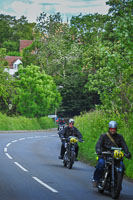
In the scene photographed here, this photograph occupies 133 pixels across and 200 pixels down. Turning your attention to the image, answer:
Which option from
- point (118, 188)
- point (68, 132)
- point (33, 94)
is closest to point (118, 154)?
point (118, 188)

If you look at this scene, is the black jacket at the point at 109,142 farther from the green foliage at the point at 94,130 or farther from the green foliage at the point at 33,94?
the green foliage at the point at 33,94

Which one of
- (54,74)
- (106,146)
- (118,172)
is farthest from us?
(54,74)

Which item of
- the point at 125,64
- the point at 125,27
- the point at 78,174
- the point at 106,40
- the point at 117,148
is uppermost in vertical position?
the point at 106,40

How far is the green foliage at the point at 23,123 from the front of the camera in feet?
177

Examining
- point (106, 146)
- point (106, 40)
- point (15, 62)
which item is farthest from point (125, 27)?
point (15, 62)

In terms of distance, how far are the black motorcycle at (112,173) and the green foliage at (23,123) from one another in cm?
4194

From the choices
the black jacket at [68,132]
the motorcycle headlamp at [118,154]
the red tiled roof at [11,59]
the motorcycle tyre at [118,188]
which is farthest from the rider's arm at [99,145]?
the red tiled roof at [11,59]

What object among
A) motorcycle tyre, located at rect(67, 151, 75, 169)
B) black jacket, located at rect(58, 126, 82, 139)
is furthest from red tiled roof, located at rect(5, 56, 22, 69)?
motorcycle tyre, located at rect(67, 151, 75, 169)

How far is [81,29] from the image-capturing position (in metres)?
66.1

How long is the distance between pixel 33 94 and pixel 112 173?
47.7 metres

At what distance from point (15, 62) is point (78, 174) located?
9743cm

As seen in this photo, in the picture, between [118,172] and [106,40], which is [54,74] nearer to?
[106,40]

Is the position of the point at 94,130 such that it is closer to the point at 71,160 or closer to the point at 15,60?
the point at 71,160

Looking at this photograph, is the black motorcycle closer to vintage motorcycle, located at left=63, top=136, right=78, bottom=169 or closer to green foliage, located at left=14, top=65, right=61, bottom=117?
vintage motorcycle, located at left=63, top=136, right=78, bottom=169
